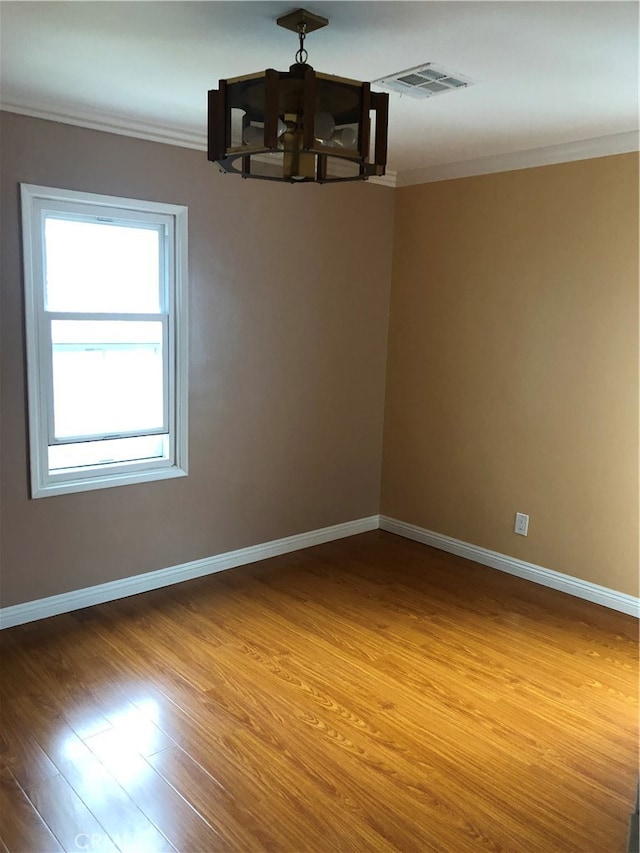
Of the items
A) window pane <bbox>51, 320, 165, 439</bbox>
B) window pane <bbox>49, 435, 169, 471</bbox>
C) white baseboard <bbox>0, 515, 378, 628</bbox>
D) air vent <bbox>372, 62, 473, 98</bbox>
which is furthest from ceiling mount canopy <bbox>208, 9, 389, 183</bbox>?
white baseboard <bbox>0, 515, 378, 628</bbox>

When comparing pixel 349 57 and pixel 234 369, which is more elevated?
pixel 349 57

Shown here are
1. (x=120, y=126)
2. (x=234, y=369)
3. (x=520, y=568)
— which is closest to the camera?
(x=120, y=126)

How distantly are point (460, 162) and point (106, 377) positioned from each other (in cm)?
241

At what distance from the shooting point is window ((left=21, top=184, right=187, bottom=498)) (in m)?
3.19

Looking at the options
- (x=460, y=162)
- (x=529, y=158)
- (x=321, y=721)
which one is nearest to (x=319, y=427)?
(x=460, y=162)

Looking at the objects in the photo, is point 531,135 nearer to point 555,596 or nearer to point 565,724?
point 555,596

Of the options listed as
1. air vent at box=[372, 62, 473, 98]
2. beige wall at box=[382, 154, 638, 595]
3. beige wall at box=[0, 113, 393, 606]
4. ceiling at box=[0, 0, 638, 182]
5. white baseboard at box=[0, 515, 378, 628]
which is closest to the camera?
ceiling at box=[0, 0, 638, 182]

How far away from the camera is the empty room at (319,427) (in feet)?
6.97

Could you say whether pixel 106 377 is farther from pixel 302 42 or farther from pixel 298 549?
pixel 302 42

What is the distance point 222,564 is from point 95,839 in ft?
6.81

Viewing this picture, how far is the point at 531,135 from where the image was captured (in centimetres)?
345

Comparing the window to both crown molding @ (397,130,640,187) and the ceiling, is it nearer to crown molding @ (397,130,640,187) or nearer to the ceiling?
the ceiling

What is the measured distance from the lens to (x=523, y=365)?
12.9ft

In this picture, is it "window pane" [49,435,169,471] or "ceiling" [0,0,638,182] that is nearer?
"ceiling" [0,0,638,182]
